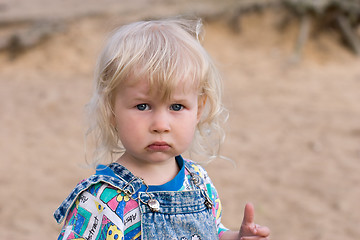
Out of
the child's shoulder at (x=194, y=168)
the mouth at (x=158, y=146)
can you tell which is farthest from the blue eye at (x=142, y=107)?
the child's shoulder at (x=194, y=168)

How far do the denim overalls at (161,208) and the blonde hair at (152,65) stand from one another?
0.21 m

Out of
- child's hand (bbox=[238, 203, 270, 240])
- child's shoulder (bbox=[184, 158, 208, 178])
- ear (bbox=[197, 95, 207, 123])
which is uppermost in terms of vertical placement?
ear (bbox=[197, 95, 207, 123])

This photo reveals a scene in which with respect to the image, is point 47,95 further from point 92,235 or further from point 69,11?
point 92,235

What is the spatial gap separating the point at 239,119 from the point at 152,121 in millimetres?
4459

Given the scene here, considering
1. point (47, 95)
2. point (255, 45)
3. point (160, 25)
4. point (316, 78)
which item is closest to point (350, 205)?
point (160, 25)

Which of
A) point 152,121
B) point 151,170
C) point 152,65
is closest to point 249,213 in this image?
point 151,170

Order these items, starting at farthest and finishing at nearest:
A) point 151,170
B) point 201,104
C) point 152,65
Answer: point 201,104 < point 151,170 < point 152,65

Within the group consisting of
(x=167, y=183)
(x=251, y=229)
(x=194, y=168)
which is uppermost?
(x=194, y=168)

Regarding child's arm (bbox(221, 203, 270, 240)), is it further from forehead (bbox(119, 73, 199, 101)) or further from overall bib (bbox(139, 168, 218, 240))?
forehead (bbox(119, 73, 199, 101))

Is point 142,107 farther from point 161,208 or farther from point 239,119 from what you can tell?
point 239,119

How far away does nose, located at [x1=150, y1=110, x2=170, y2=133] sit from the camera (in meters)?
1.47

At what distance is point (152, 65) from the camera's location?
147cm

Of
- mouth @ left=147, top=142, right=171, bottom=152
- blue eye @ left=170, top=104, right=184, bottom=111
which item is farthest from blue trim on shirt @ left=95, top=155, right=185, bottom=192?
blue eye @ left=170, top=104, right=184, bottom=111

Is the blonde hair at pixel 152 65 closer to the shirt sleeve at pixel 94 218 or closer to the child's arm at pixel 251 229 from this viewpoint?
the shirt sleeve at pixel 94 218
